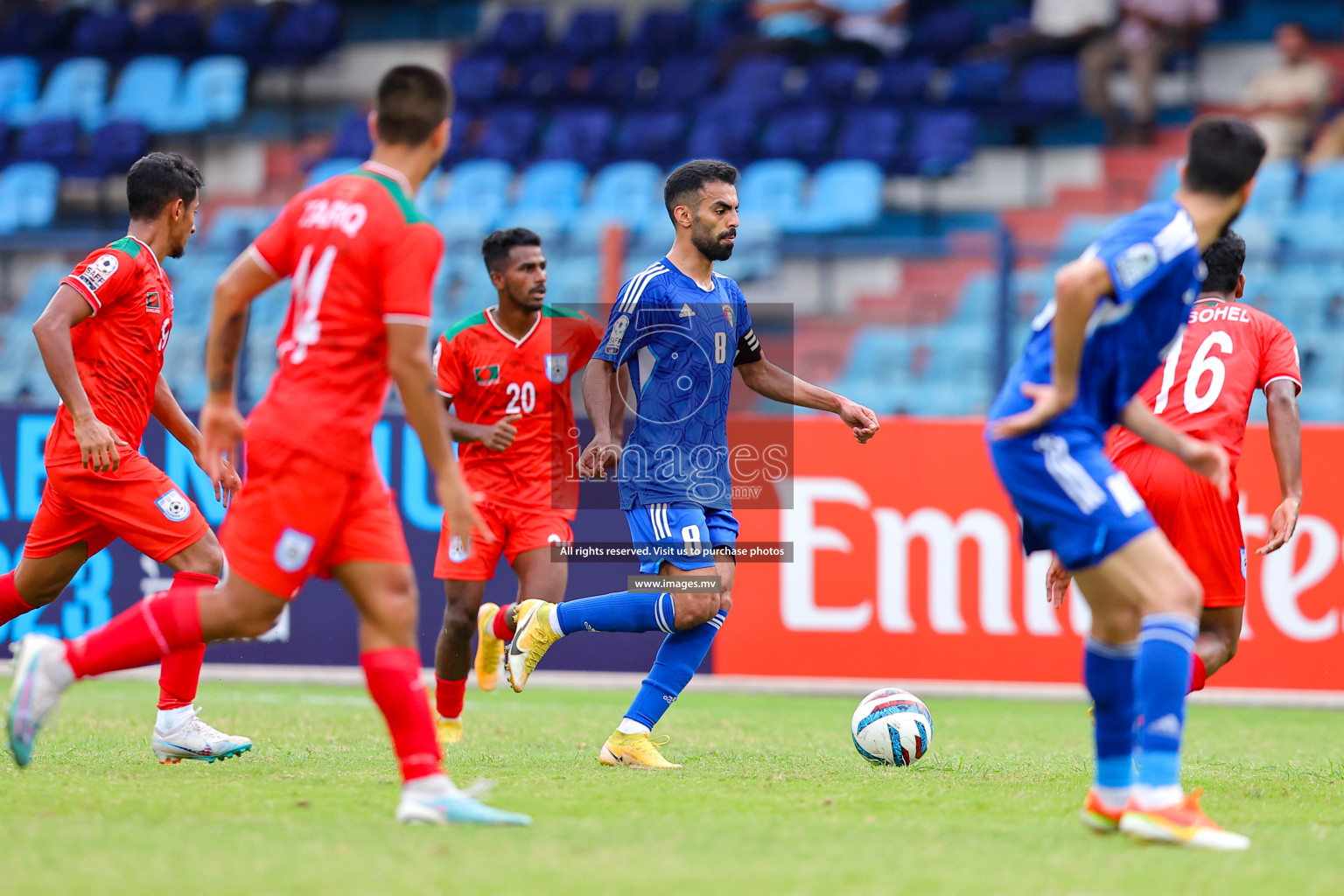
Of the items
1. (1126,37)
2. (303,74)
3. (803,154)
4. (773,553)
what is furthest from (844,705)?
(303,74)

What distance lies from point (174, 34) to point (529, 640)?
18.1 m

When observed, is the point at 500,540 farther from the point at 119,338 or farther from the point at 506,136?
the point at 506,136

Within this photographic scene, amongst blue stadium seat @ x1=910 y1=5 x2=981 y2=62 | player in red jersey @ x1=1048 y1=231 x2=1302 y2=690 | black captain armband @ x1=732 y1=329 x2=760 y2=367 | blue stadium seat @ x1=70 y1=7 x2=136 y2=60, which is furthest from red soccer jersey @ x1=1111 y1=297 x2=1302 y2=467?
blue stadium seat @ x1=70 y1=7 x2=136 y2=60

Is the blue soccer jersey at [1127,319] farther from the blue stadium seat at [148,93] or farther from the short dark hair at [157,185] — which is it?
the blue stadium seat at [148,93]

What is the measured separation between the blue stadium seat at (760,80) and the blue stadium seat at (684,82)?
1.24ft

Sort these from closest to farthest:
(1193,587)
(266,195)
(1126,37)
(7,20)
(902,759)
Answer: (1193,587), (902,759), (1126,37), (266,195), (7,20)

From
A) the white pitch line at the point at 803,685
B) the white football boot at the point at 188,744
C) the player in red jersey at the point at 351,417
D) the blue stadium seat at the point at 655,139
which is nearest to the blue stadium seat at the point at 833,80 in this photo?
the blue stadium seat at the point at 655,139

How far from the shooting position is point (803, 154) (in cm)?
1748

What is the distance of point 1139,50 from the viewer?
55.8ft

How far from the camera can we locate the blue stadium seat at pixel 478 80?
20.1 metres

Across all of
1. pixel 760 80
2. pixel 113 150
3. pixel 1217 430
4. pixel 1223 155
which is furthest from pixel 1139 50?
pixel 1223 155

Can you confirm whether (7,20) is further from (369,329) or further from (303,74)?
(369,329)

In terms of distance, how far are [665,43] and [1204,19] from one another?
7117mm

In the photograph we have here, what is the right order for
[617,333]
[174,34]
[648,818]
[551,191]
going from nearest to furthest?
[648,818] → [617,333] → [551,191] → [174,34]
